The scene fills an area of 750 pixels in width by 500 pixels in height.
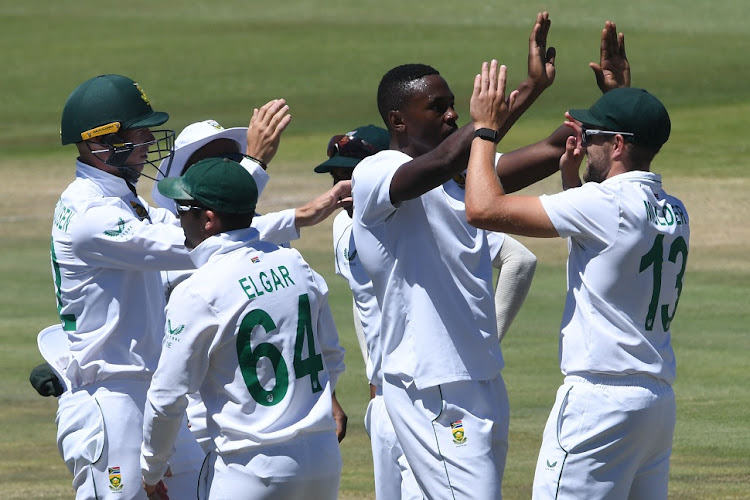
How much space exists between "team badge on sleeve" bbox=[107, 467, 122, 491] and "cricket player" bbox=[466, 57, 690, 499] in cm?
173

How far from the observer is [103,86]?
6484 mm

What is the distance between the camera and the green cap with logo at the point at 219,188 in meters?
5.45

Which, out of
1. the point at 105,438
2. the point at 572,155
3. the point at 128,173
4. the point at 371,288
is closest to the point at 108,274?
the point at 128,173

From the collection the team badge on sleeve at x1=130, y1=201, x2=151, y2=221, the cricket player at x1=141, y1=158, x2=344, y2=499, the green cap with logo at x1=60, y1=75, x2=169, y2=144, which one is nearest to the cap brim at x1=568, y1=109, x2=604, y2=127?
the cricket player at x1=141, y1=158, x2=344, y2=499

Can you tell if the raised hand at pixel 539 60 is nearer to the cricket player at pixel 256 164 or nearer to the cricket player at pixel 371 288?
the cricket player at pixel 256 164

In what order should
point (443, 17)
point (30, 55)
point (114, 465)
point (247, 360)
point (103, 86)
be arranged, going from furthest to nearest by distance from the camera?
point (443, 17), point (30, 55), point (103, 86), point (114, 465), point (247, 360)

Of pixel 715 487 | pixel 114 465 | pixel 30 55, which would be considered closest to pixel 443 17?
pixel 30 55

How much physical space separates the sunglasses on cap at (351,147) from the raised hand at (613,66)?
1.61 m

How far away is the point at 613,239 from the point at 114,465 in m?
2.26

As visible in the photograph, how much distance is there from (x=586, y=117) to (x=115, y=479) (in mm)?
2432

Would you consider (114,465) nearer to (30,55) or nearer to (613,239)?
(613,239)

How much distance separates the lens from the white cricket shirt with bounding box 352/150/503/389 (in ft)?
18.7

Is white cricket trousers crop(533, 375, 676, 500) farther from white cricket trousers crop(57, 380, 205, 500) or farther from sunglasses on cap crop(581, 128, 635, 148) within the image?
white cricket trousers crop(57, 380, 205, 500)

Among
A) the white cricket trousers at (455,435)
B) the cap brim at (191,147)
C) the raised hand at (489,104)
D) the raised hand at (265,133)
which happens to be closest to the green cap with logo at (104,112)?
the cap brim at (191,147)
